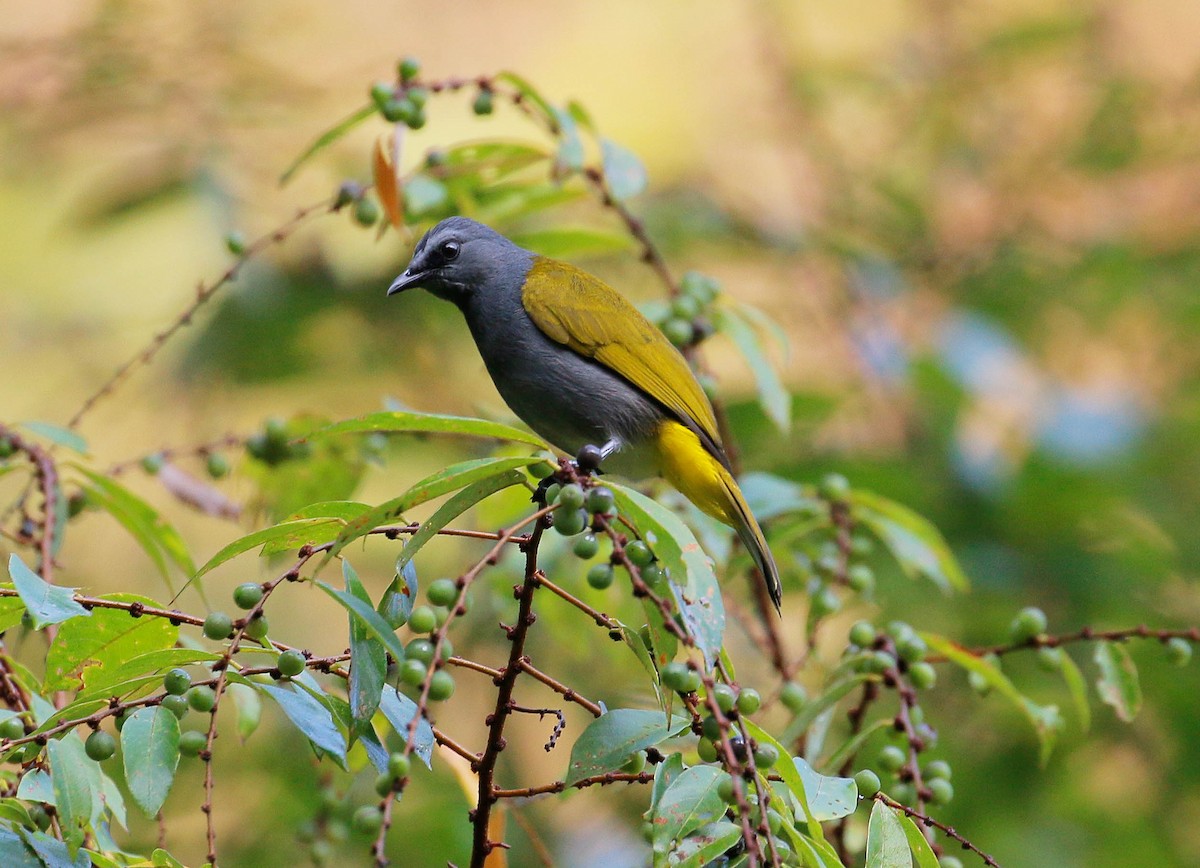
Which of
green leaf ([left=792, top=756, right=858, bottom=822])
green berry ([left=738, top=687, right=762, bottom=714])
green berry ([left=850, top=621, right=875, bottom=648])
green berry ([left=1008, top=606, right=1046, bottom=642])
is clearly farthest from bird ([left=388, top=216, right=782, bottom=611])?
green leaf ([left=792, top=756, right=858, bottom=822])

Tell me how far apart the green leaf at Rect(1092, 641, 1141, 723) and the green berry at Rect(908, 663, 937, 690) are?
0.32 meters

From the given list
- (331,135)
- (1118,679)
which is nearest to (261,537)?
(331,135)

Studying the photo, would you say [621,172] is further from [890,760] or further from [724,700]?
[724,700]

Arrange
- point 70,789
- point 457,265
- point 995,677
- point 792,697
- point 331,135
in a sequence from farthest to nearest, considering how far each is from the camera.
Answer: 1. point 457,265
2. point 331,135
3. point 792,697
4. point 995,677
5. point 70,789

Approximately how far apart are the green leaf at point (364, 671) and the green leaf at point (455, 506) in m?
0.08

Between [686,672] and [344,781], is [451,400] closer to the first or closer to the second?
[344,781]

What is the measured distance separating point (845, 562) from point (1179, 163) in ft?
12.4

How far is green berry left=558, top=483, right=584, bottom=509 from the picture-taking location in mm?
1640

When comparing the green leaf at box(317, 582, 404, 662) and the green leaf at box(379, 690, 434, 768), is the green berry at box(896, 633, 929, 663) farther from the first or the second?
the green leaf at box(317, 582, 404, 662)

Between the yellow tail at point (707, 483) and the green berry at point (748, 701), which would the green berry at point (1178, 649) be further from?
the green berry at point (748, 701)

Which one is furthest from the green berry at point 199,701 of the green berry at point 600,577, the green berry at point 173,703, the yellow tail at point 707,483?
the yellow tail at point 707,483

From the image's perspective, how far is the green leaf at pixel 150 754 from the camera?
1545 mm

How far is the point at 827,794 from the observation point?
1.67 m

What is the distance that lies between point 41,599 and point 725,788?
850 mm
